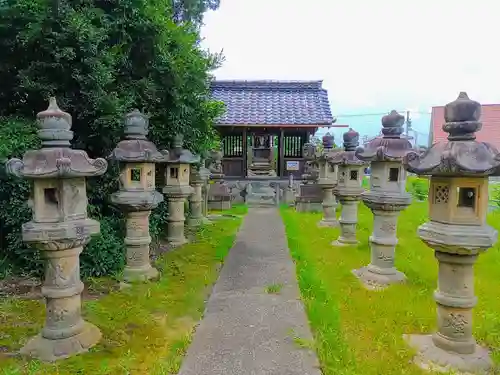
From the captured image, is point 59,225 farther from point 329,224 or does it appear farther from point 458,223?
point 329,224

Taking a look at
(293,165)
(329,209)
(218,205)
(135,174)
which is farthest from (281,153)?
(135,174)

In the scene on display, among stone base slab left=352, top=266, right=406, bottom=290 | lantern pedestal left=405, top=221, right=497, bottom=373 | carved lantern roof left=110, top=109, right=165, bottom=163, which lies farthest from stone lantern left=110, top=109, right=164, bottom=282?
lantern pedestal left=405, top=221, right=497, bottom=373

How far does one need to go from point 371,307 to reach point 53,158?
3.91 meters

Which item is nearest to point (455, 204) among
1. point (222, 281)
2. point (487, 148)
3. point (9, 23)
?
point (487, 148)

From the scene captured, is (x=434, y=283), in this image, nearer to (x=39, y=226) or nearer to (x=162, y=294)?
(x=162, y=294)

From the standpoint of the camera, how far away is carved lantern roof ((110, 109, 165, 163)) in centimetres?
548

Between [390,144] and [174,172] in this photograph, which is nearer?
[390,144]

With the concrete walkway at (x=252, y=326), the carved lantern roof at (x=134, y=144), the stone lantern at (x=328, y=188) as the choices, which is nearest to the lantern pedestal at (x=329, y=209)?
the stone lantern at (x=328, y=188)

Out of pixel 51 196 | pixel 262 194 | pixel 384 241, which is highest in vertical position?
pixel 51 196

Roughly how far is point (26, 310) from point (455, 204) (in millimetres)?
4822

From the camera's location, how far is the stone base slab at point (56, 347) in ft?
11.9

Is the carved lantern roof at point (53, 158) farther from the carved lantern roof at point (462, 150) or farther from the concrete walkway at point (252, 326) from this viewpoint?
the carved lantern roof at point (462, 150)

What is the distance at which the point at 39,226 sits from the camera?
143 inches

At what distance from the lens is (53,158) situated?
12.1ft
